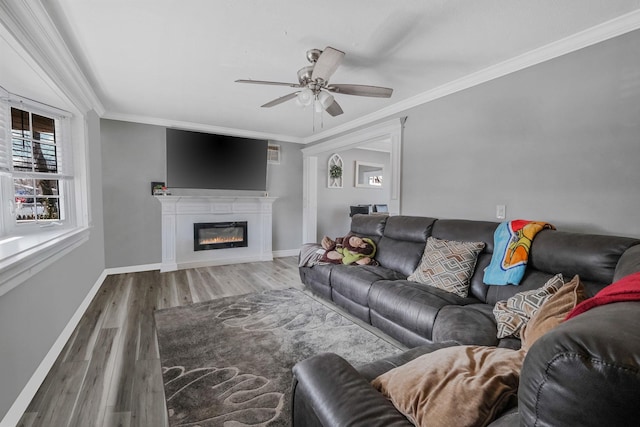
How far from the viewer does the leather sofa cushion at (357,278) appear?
8.86 feet

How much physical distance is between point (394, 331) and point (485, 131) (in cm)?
209

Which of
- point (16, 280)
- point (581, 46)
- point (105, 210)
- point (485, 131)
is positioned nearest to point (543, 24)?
point (581, 46)

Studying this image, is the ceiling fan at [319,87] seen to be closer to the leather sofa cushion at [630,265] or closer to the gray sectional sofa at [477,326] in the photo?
the gray sectional sofa at [477,326]

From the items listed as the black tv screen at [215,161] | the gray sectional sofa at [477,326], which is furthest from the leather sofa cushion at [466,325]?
the black tv screen at [215,161]

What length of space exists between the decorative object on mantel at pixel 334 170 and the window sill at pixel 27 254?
4565 millimetres

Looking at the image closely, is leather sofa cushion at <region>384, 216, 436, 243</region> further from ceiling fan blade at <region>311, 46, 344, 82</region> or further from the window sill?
the window sill

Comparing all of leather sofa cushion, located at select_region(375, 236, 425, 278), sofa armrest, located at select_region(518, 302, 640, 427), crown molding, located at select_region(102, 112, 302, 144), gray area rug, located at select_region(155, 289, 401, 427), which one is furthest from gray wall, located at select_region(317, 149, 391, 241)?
sofa armrest, located at select_region(518, 302, 640, 427)

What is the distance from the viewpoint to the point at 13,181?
2246 mm

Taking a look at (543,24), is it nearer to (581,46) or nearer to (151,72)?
(581,46)

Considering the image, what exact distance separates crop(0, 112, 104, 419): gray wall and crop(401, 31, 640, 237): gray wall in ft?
11.6

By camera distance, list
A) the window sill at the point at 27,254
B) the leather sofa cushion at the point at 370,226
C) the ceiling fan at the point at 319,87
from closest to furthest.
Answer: the window sill at the point at 27,254 < the ceiling fan at the point at 319,87 < the leather sofa cushion at the point at 370,226

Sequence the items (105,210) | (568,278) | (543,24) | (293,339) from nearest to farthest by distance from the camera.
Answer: (568,278) < (543,24) < (293,339) < (105,210)

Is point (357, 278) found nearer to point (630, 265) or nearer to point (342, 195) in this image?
point (630, 265)

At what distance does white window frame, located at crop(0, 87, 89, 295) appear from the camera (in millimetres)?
1621
